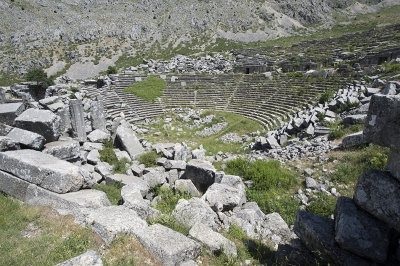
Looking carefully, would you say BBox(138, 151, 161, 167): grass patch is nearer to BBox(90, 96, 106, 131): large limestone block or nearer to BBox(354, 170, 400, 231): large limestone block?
BBox(90, 96, 106, 131): large limestone block

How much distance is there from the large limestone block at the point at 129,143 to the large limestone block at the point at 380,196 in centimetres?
951

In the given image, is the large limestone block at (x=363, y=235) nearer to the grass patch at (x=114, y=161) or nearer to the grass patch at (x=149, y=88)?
the grass patch at (x=114, y=161)

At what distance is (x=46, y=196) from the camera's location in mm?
4945

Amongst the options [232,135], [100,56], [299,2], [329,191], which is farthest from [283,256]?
[299,2]

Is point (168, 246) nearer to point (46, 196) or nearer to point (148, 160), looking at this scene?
point (46, 196)

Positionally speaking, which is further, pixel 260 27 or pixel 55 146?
pixel 260 27

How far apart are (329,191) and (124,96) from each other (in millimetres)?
20878

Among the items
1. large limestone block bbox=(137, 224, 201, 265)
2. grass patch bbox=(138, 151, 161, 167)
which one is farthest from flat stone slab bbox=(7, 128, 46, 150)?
large limestone block bbox=(137, 224, 201, 265)

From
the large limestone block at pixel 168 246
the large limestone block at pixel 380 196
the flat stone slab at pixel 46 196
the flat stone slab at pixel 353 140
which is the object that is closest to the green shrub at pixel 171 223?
the large limestone block at pixel 168 246

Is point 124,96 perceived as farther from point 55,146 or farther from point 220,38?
point 220,38

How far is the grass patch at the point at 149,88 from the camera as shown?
2348 cm

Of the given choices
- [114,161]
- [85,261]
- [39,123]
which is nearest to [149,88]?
[114,161]

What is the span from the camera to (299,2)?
58.4 metres

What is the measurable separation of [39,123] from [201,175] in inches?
226
